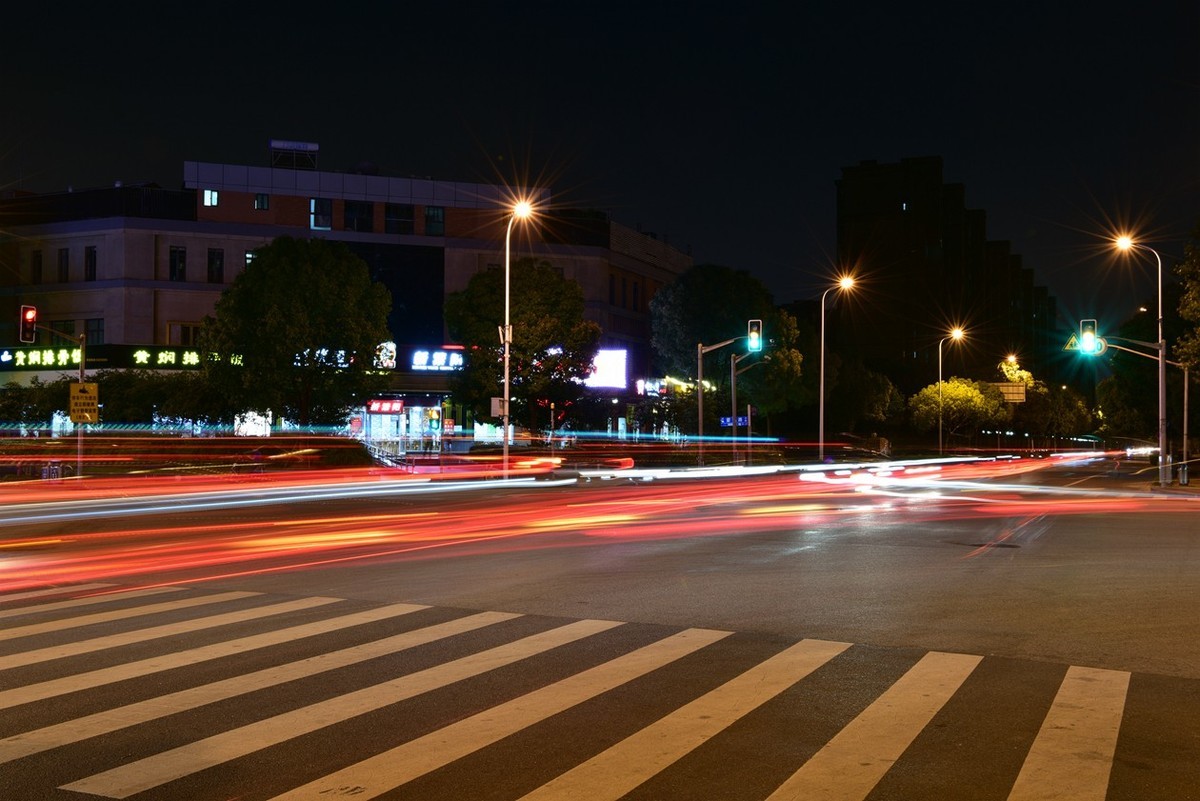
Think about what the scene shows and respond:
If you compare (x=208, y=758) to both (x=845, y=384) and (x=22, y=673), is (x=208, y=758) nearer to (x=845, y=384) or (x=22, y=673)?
(x=22, y=673)

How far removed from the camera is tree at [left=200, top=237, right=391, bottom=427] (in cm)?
4812

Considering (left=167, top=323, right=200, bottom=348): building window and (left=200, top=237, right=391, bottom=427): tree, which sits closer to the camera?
(left=200, top=237, right=391, bottom=427): tree

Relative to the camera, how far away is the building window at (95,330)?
71.6m

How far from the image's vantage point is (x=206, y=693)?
783 centimetres

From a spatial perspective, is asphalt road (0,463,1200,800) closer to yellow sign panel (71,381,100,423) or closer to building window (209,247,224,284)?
yellow sign panel (71,381,100,423)

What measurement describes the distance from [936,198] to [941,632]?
11711cm

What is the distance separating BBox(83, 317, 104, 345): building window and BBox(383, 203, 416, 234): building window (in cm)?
1868

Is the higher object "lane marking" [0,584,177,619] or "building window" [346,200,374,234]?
"building window" [346,200,374,234]

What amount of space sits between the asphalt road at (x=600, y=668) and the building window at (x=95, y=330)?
57188 millimetres

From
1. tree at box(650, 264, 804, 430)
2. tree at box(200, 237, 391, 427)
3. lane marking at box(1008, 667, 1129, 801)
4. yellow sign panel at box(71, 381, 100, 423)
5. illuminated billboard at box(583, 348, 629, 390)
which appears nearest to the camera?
lane marking at box(1008, 667, 1129, 801)

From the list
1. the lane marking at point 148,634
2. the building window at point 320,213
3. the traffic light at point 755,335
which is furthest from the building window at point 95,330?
the lane marking at point 148,634

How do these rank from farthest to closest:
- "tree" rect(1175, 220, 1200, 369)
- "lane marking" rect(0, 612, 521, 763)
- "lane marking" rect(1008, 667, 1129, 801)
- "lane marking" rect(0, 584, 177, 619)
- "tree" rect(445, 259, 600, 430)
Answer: "tree" rect(445, 259, 600, 430) < "tree" rect(1175, 220, 1200, 369) < "lane marking" rect(0, 584, 177, 619) < "lane marking" rect(0, 612, 521, 763) < "lane marking" rect(1008, 667, 1129, 801)

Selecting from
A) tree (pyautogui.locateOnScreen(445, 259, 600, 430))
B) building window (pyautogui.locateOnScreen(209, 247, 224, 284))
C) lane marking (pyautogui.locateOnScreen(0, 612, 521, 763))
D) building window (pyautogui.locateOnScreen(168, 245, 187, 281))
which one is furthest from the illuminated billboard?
lane marking (pyautogui.locateOnScreen(0, 612, 521, 763))

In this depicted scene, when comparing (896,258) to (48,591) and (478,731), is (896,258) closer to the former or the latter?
(48,591)
